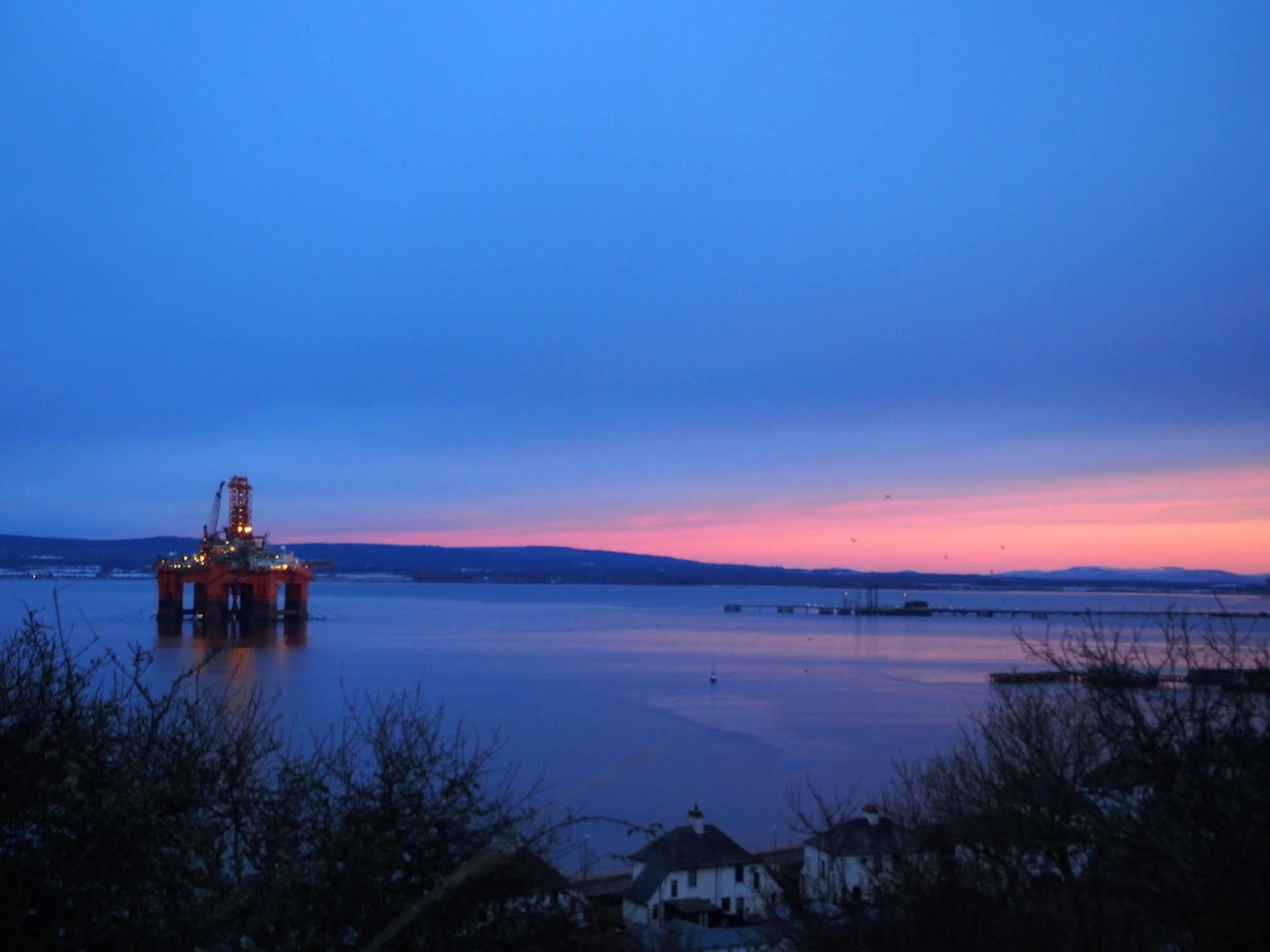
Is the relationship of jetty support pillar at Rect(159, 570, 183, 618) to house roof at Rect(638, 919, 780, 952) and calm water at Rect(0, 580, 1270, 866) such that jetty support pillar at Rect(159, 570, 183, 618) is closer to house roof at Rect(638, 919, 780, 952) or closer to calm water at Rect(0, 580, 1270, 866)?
calm water at Rect(0, 580, 1270, 866)

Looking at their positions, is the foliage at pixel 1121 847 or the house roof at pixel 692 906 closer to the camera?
the foliage at pixel 1121 847

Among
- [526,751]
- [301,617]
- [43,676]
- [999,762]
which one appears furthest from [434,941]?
[301,617]

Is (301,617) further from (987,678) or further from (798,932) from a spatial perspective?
(798,932)

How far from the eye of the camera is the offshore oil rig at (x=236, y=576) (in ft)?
108

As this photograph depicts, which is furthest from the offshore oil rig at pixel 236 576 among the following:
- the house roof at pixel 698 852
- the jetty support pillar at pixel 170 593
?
the house roof at pixel 698 852

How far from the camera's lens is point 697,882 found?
6945mm

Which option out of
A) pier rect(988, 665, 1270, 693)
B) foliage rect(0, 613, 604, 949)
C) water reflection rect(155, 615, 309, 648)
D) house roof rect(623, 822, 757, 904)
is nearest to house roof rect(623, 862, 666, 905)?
house roof rect(623, 822, 757, 904)

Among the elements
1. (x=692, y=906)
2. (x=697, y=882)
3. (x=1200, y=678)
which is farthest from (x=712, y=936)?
(x=1200, y=678)

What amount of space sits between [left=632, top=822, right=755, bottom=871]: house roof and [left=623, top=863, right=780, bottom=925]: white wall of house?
0.04m

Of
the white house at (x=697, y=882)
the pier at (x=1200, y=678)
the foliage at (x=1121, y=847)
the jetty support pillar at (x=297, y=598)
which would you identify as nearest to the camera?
the foliage at (x=1121, y=847)

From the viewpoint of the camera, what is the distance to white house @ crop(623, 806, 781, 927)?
6523mm

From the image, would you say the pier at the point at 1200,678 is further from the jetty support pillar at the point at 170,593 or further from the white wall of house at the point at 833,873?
the jetty support pillar at the point at 170,593

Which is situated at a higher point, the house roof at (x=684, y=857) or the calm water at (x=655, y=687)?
the house roof at (x=684, y=857)

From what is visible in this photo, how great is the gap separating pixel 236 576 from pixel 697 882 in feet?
98.0
